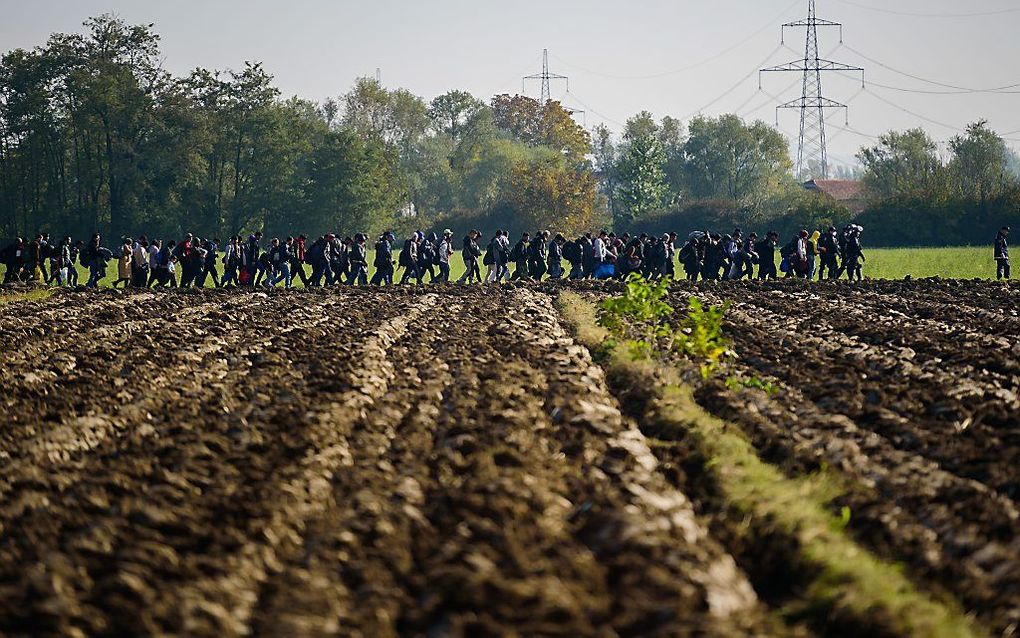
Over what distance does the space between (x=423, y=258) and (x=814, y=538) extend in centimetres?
2895

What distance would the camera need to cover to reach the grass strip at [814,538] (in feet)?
18.2

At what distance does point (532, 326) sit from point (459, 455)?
33.7ft

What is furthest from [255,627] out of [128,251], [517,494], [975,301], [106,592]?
[128,251]

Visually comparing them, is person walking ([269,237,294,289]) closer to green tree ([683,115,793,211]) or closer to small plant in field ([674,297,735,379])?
small plant in field ([674,297,735,379])

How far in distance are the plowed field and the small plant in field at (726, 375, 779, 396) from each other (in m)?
0.09

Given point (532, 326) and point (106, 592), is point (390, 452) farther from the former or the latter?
point (532, 326)

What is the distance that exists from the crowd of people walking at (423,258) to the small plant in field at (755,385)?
2149cm

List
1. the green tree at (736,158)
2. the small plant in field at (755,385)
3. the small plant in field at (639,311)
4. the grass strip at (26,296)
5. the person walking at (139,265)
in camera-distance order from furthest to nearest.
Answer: the green tree at (736,158) → the person walking at (139,265) → the grass strip at (26,296) → the small plant in field at (639,311) → the small plant in field at (755,385)

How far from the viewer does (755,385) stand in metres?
12.1

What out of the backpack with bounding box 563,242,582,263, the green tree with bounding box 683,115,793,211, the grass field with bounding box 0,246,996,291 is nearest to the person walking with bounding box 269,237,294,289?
the grass field with bounding box 0,246,996,291

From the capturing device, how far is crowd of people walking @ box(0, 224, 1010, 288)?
108 ft

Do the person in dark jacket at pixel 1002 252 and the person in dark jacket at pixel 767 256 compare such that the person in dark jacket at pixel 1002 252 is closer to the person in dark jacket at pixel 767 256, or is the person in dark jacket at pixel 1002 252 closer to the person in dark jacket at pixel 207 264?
the person in dark jacket at pixel 767 256

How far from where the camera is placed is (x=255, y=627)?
17.4ft

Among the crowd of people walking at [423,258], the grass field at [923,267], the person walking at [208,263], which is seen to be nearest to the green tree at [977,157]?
the grass field at [923,267]
